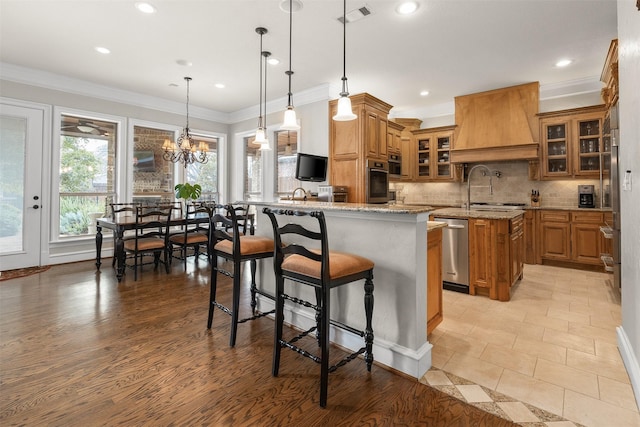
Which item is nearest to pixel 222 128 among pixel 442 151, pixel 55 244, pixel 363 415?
pixel 55 244

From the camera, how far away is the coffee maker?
478 centimetres

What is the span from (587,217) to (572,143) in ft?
3.82

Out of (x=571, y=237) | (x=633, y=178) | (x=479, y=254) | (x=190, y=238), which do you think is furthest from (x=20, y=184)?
(x=571, y=237)

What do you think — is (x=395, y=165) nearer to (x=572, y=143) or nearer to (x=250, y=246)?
(x=572, y=143)

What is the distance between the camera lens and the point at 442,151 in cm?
617

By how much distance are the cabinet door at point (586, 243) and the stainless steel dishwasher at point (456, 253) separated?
243cm

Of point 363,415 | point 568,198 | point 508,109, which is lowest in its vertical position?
point 363,415

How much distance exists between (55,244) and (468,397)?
5807 millimetres

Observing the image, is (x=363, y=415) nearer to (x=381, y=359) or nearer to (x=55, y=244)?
(x=381, y=359)

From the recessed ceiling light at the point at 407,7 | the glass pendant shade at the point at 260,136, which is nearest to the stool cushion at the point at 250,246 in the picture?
the glass pendant shade at the point at 260,136

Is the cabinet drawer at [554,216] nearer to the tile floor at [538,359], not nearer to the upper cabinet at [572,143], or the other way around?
the upper cabinet at [572,143]

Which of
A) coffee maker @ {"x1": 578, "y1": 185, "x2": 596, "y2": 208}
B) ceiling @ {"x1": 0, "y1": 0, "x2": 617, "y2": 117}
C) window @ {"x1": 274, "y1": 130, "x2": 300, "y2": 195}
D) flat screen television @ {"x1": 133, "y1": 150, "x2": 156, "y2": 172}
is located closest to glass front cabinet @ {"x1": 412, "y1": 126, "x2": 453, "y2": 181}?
ceiling @ {"x1": 0, "y1": 0, "x2": 617, "y2": 117}

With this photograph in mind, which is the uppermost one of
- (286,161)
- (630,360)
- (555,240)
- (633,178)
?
(286,161)

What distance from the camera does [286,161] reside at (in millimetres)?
6109
